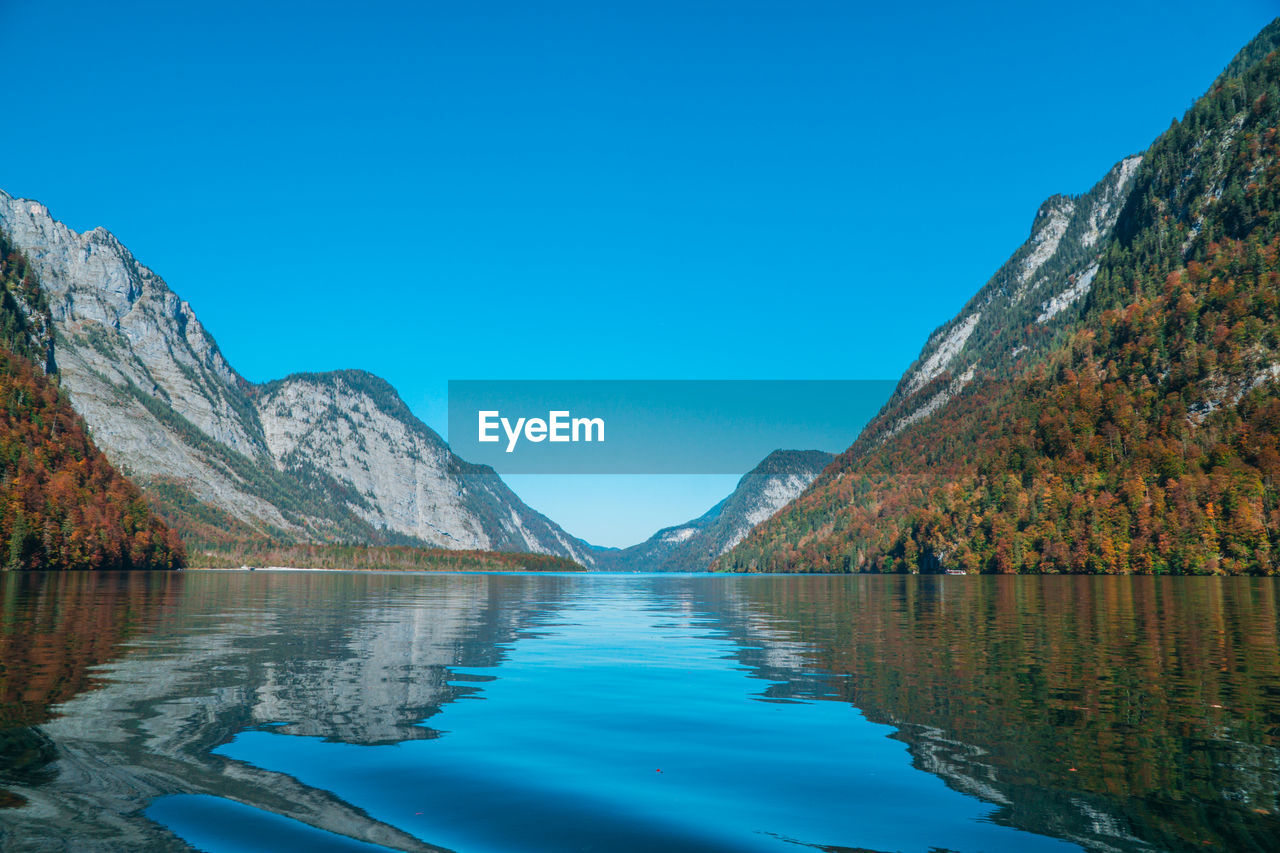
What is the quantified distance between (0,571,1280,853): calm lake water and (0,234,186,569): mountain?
133m

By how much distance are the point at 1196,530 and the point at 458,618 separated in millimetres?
139612

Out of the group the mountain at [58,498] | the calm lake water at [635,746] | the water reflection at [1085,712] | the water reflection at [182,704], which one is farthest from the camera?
the mountain at [58,498]

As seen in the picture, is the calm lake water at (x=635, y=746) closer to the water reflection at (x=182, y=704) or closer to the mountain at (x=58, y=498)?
the water reflection at (x=182, y=704)

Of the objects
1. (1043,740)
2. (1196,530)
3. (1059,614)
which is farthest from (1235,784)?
(1196,530)

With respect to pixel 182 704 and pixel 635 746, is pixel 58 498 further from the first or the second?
pixel 635 746

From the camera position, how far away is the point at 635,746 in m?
15.3

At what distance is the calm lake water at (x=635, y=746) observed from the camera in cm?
994

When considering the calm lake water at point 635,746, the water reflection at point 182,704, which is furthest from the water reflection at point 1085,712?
the water reflection at point 182,704

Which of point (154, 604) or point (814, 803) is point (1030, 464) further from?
point (814, 803)

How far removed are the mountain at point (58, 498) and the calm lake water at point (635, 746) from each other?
133092mm

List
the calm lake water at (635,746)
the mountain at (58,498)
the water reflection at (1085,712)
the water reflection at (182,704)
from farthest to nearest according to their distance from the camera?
the mountain at (58,498) < the water reflection at (1085,712) < the water reflection at (182,704) < the calm lake water at (635,746)

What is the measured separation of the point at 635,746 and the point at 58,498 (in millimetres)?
174844

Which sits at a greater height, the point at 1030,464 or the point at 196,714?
the point at 1030,464

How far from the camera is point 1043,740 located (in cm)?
1477
